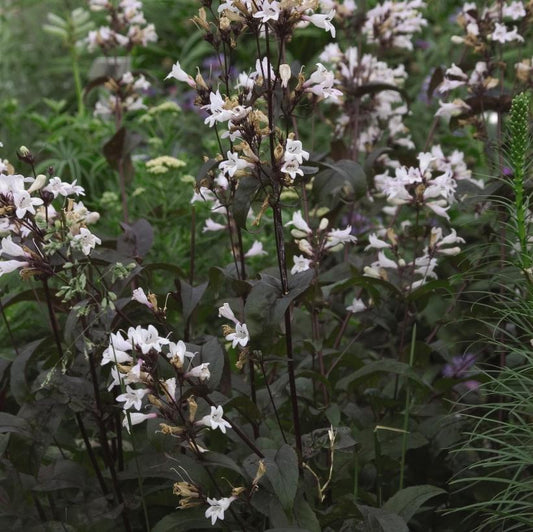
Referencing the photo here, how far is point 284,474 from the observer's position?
5.97 ft

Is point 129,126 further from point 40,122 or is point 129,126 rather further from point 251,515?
point 251,515

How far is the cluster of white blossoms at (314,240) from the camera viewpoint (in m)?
2.36

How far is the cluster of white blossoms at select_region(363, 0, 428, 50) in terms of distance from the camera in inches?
125

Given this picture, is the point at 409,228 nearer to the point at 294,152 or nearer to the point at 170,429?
the point at 294,152

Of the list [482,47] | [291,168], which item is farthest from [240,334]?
[482,47]

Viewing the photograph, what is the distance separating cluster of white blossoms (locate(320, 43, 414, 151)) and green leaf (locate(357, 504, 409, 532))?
157 cm

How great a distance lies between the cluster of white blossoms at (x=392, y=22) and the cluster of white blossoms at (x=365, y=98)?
8 centimetres

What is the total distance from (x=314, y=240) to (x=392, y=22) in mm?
1169

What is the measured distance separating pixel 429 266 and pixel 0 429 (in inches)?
48.6

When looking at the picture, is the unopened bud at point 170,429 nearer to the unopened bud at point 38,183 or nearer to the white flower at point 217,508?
the white flower at point 217,508

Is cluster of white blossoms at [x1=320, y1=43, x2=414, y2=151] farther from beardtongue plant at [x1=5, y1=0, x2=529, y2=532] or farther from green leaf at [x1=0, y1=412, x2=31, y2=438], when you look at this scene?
green leaf at [x1=0, y1=412, x2=31, y2=438]

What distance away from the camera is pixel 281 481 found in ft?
5.92

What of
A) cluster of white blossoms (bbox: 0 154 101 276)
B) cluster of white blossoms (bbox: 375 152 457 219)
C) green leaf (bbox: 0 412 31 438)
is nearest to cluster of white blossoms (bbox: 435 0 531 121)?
cluster of white blossoms (bbox: 375 152 457 219)

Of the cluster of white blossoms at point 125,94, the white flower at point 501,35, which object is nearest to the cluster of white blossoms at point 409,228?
the white flower at point 501,35
